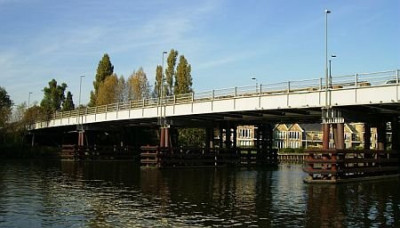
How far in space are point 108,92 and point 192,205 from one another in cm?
7547

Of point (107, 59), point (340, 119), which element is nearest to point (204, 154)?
point (340, 119)

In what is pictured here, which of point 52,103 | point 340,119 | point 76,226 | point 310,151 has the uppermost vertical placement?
point 52,103

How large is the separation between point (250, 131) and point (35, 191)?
11162 centimetres

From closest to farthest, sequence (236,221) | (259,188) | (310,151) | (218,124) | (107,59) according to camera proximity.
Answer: (236,221)
(259,188)
(310,151)
(218,124)
(107,59)

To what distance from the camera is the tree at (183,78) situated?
300ft

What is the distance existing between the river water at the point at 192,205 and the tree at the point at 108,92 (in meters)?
61.6

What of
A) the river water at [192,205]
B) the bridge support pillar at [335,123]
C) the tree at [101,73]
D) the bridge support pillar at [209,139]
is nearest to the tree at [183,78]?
A: the tree at [101,73]

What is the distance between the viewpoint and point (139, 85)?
320ft

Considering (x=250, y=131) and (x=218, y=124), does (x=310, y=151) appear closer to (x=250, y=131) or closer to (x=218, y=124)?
(x=218, y=124)

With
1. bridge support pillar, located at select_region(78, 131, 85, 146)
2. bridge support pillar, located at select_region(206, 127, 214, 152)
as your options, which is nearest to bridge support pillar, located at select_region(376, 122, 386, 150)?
bridge support pillar, located at select_region(206, 127, 214, 152)

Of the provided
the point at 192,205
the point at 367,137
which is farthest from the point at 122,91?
the point at 192,205

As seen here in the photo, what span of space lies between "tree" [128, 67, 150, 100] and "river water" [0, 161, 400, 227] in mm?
63027

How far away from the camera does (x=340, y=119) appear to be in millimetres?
38062

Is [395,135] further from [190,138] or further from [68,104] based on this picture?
[68,104]
